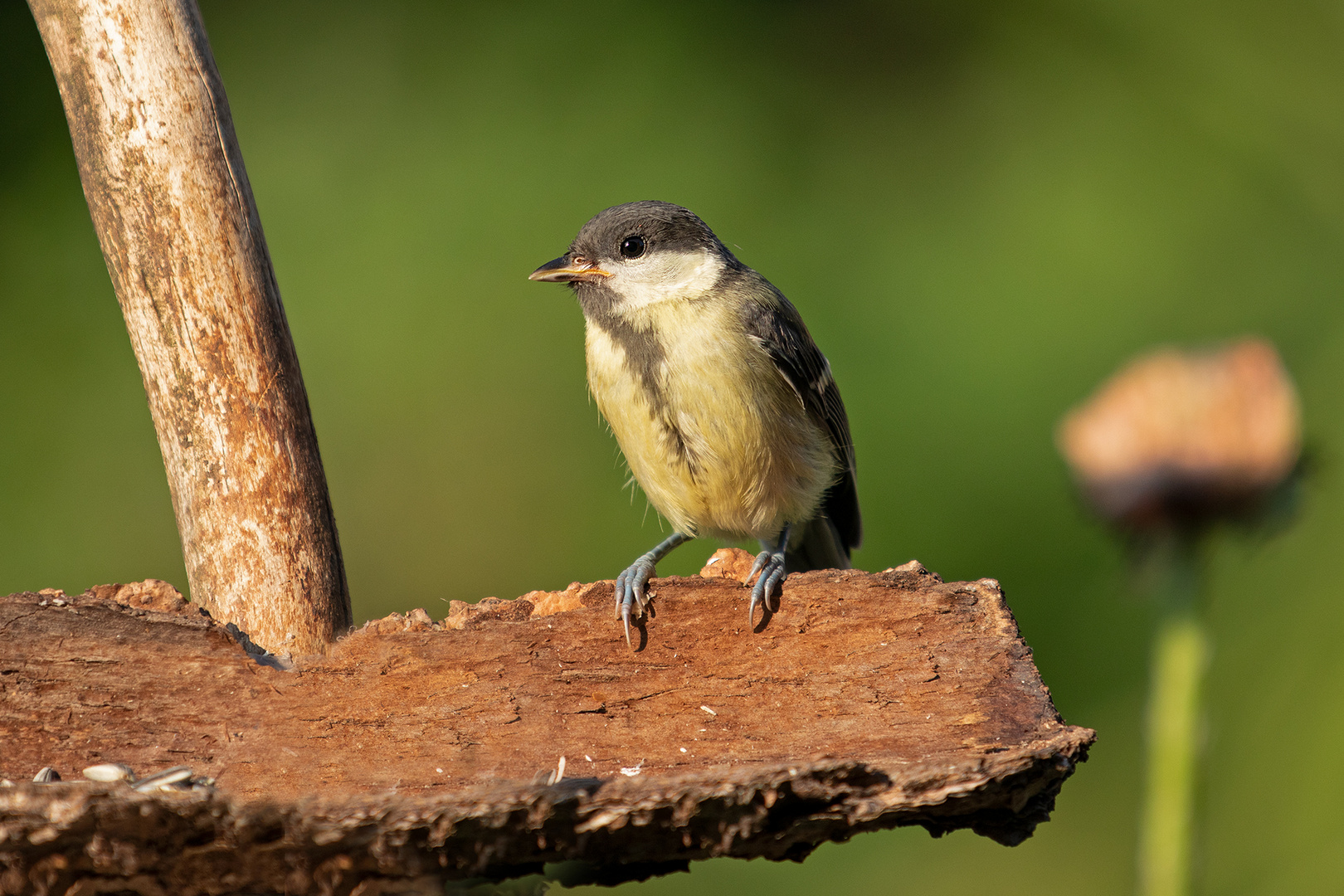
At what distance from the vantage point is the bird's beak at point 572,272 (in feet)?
11.1

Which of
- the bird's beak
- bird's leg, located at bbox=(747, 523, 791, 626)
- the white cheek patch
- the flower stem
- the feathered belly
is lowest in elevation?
the flower stem

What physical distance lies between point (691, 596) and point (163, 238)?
136cm

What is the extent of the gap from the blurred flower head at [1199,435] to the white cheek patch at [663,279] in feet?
3.87

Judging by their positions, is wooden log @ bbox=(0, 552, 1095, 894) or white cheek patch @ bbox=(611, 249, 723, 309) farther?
white cheek patch @ bbox=(611, 249, 723, 309)

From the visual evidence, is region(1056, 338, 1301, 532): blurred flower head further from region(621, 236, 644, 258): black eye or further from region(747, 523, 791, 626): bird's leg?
region(621, 236, 644, 258): black eye

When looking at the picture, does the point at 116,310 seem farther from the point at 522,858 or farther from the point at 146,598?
the point at 522,858

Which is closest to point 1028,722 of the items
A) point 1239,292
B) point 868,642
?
point 868,642

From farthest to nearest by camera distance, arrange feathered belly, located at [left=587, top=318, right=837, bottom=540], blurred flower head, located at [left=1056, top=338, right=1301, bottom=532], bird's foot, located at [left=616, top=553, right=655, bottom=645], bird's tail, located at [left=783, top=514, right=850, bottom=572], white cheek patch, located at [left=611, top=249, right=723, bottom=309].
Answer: bird's tail, located at [left=783, top=514, right=850, bottom=572], white cheek patch, located at [left=611, top=249, right=723, bottom=309], feathered belly, located at [left=587, top=318, right=837, bottom=540], blurred flower head, located at [left=1056, top=338, right=1301, bottom=532], bird's foot, located at [left=616, top=553, right=655, bottom=645]

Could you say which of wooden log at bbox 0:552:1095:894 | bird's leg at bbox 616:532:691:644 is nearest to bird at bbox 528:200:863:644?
bird's leg at bbox 616:532:691:644

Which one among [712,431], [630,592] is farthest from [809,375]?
[630,592]

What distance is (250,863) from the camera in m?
1.74

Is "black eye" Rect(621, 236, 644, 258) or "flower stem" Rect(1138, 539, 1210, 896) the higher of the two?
"black eye" Rect(621, 236, 644, 258)

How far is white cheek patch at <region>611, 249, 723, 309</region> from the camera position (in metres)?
3.33

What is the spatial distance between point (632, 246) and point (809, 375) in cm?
67
